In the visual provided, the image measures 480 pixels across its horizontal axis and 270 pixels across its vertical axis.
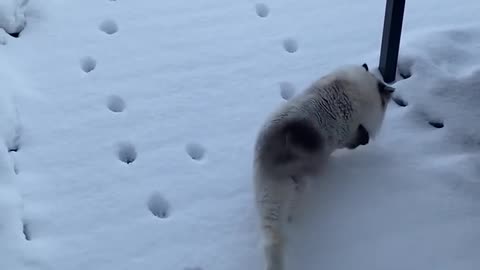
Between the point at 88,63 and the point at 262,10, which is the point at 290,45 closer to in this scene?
the point at 262,10

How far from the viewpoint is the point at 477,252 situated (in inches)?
87.6

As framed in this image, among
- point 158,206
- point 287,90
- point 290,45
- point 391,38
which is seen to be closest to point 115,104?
point 158,206

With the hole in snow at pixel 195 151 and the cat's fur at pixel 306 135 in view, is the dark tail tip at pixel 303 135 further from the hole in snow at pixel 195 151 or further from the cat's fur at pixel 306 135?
the hole in snow at pixel 195 151

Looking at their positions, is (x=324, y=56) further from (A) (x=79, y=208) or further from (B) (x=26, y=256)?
(B) (x=26, y=256)

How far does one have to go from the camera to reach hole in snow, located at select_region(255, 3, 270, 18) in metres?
3.13

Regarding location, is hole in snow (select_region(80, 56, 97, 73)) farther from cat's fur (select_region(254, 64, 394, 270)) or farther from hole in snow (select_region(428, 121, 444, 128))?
hole in snow (select_region(428, 121, 444, 128))

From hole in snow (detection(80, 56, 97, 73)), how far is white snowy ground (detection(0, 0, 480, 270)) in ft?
0.04

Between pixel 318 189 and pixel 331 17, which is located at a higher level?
pixel 331 17

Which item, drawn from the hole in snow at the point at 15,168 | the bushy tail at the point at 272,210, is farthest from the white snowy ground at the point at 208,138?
the bushy tail at the point at 272,210

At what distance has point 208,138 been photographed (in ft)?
8.55

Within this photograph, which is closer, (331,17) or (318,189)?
(318,189)

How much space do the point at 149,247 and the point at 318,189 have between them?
0.56 m

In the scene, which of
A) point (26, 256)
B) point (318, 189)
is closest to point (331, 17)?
point (318, 189)

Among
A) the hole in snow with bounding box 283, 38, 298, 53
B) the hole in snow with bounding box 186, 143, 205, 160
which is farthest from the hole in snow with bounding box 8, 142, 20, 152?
the hole in snow with bounding box 283, 38, 298, 53
